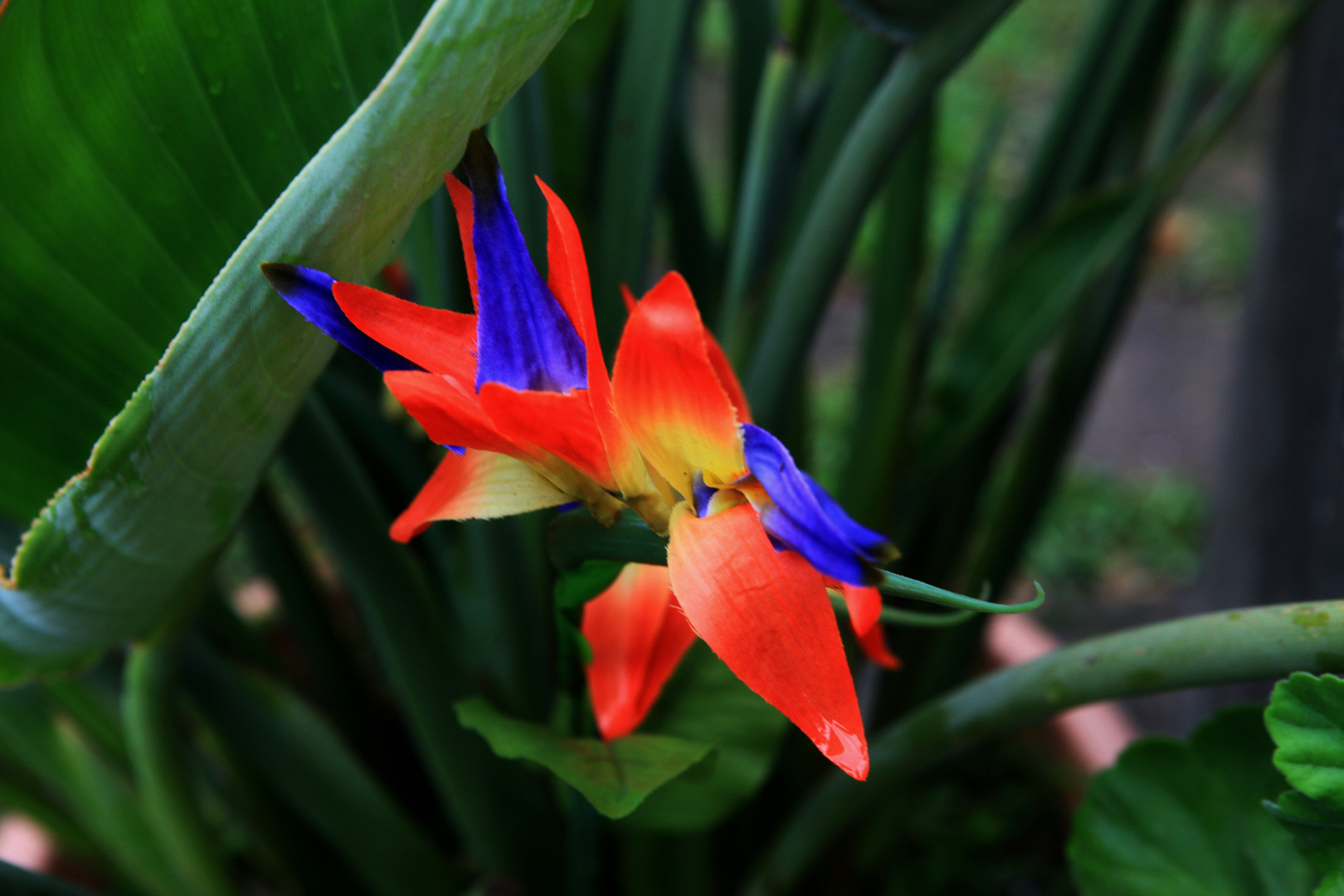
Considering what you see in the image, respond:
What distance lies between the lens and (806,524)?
0.52 ft

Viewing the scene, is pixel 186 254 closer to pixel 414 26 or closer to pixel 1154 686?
pixel 414 26

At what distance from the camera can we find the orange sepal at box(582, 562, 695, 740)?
233 millimetres

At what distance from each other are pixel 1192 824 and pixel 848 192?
23 cm

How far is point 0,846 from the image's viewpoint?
525 millimetres

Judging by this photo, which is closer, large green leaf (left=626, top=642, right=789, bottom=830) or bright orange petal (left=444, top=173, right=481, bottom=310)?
bright orange petal (left=444, top=173, right=481, bottom=310)

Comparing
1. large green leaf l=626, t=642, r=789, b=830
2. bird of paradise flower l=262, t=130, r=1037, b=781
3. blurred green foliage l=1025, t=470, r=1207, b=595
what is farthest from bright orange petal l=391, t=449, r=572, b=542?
blurred green foliage l=1025, t=470, r=1207, b=595

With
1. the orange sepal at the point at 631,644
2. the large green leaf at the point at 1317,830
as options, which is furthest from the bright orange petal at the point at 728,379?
the large green leaf at the point at 1317,830

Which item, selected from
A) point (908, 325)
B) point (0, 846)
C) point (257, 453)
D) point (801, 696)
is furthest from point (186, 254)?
point (0, 846)

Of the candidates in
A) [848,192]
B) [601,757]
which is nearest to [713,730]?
[601,757]

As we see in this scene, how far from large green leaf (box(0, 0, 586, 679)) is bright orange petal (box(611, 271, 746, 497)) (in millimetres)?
57

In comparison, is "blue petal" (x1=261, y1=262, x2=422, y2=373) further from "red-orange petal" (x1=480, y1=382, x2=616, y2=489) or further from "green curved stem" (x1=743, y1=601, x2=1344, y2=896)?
"green curved stem" (x1=743, y1=601, x2=1344, y2=896)

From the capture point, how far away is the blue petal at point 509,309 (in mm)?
186

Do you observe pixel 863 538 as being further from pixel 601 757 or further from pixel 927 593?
pixel 601 757

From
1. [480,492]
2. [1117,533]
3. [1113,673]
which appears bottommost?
[1117,533]
